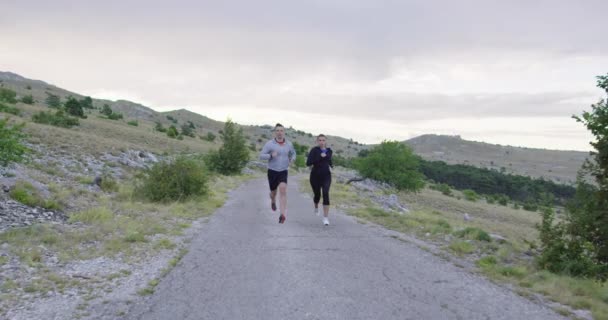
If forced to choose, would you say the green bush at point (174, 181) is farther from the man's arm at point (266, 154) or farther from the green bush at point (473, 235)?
the green bush at point (473, 235)

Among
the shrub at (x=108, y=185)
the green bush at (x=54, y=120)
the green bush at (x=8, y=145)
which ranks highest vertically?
the green bush at (x=54, y=120)

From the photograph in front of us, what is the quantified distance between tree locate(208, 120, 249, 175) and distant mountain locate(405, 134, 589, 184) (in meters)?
101

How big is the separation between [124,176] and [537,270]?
56.1 feet

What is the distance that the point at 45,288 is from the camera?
16.8 feet

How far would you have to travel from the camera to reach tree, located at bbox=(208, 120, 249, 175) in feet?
120

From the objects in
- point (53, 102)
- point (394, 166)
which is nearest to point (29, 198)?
point (394, 166)

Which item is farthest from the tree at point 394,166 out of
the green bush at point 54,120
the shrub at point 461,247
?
the shrub at point 461,247

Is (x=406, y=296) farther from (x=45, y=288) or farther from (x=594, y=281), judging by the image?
(x=45, y=288)

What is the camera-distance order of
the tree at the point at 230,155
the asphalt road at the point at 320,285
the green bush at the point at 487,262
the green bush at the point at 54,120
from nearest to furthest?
the asphalt road at the point at 320,285 < the green bush at the point at 487,262 < the green bush at the point at 54,120 < the tree at the point at 230,155

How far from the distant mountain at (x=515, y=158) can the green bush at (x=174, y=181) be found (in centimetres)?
12165

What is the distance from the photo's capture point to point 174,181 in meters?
14.7

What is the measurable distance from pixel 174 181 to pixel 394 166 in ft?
120

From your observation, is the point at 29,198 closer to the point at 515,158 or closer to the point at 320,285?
the point at 320,285

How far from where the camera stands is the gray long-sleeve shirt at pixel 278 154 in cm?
1002
